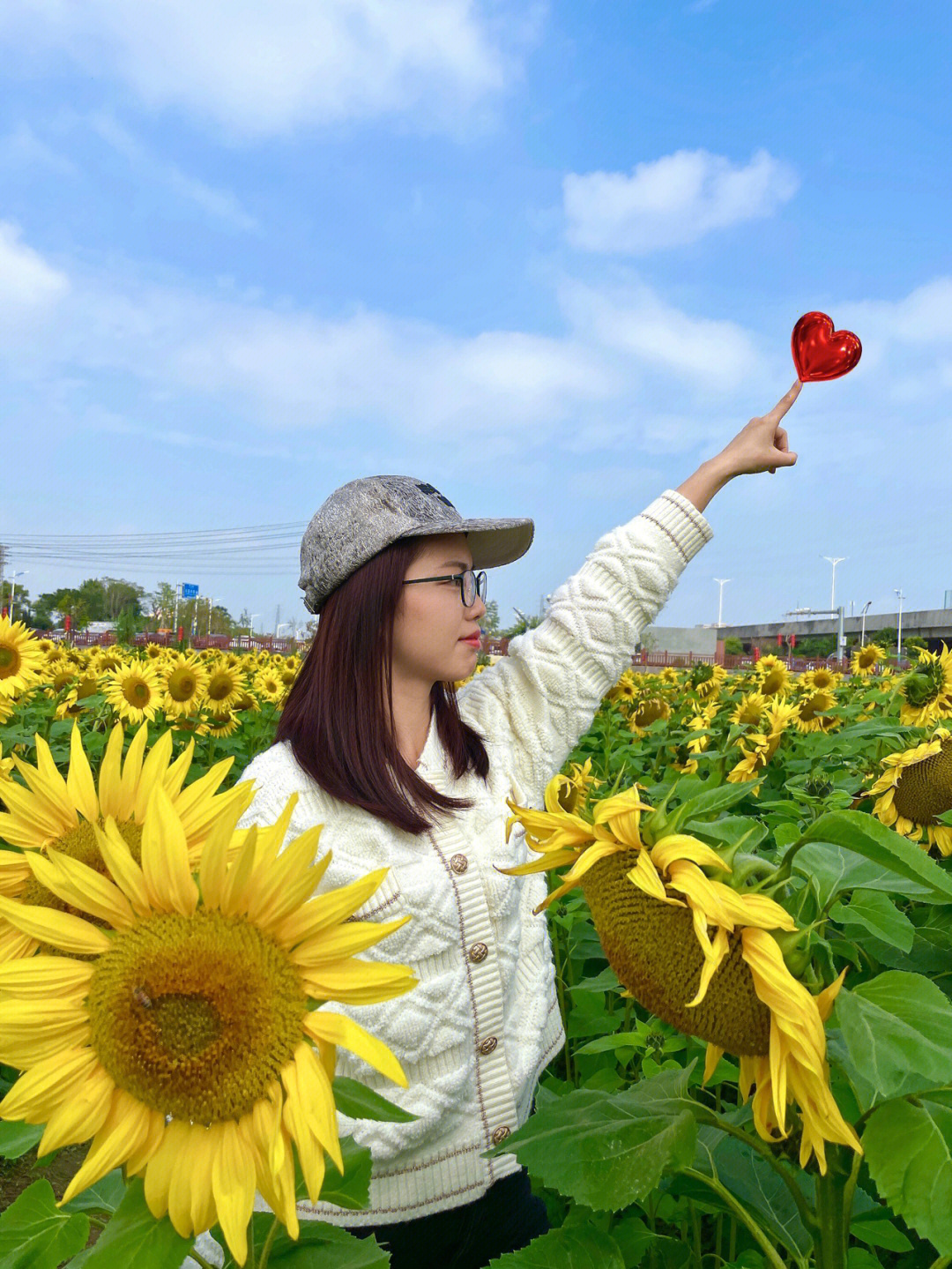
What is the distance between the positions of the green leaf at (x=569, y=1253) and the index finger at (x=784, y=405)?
4.58 feet

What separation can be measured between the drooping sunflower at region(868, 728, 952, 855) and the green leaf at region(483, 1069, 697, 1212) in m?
1.23

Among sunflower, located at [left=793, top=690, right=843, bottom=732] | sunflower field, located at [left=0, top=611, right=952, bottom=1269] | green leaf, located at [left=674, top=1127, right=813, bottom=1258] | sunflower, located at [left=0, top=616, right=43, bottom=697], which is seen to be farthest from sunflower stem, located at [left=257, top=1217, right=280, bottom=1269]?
sunflower, located at [left=793, top=690, right=843, bottom=732]

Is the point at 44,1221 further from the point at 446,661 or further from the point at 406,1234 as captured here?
the point at 446,661

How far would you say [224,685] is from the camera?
16.7ft

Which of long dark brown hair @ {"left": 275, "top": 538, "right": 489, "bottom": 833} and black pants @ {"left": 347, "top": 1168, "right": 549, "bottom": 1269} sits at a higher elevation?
long dark brown hair @ {"left": 275, "top": 538, "right": 489, "bottom": 833}

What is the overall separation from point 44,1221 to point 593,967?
2273 millimetres

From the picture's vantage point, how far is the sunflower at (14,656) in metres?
3.83

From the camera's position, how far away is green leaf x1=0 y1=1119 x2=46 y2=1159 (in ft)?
3.01

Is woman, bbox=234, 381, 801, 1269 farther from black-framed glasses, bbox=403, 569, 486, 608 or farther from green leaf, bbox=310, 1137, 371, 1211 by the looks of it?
green leaf, bbox=310, 1137, 371, 1211

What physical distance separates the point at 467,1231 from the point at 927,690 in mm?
2125

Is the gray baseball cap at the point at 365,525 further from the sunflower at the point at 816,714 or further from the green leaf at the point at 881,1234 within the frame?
the sunflower at the point at 816,714

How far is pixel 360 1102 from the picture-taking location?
0.75 metres

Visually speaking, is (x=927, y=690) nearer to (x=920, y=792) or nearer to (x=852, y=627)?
(x=920, y=792)

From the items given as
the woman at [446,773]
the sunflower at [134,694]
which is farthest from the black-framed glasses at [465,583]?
the sunflower at [134,694]
